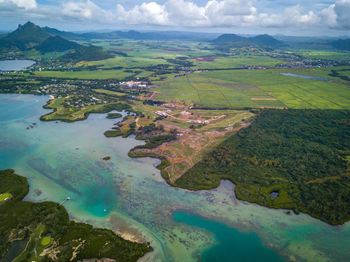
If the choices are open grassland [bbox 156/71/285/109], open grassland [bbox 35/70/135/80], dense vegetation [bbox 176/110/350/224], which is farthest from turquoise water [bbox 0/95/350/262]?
open grassland [bbox 35/70/135/80]

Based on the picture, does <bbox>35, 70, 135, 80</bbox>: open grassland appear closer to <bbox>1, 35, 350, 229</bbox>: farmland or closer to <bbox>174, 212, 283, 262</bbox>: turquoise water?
→ <bbox>1, 35, 350, 229</bbox>: farmland

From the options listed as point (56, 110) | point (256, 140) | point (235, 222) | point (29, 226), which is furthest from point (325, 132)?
point (56, 110)

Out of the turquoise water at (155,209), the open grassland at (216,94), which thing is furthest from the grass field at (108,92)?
the turquoise water at (155,209)

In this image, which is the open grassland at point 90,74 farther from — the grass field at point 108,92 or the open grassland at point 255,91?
the open grassland at point 255,91

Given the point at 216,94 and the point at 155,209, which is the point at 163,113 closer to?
the point at 216,94

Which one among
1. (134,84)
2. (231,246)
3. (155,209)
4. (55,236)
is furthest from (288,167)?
(134,84)

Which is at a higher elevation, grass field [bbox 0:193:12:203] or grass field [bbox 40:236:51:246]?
grass field [bbox 0:193:12:203]
